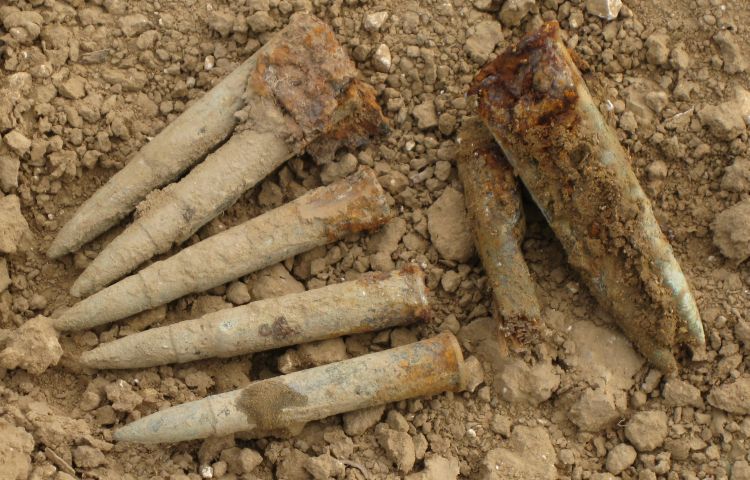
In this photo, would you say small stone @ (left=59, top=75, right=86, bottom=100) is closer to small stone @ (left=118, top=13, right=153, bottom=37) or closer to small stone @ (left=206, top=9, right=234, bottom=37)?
small stone @ (left=118, top=13, right=153, bottom=37)

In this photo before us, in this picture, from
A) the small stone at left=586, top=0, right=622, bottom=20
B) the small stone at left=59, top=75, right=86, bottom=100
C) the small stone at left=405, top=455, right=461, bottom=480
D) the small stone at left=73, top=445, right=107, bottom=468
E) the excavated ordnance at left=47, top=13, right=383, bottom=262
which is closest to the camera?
the small stone at left=73, top=445, right=107, bottom=468

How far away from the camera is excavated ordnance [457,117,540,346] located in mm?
4730

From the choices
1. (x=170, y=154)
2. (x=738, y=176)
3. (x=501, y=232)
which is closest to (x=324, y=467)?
(x=501, y=232)

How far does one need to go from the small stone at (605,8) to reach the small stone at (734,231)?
4.32 feet

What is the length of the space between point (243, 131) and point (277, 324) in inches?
43.1

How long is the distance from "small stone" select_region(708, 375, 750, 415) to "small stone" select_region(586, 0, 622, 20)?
86.3 inches

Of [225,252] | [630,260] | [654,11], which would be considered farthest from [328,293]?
[654,11]

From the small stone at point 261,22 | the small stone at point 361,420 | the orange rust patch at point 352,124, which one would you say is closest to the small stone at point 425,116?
the orange rust patch at point 352,124

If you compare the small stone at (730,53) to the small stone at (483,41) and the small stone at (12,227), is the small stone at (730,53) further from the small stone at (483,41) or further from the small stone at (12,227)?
the small stone at (12,227)

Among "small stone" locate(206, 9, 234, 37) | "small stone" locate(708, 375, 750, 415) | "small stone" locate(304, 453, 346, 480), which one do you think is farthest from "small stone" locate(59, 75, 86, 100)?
"small stone" locate(708, 375, 750, 415)

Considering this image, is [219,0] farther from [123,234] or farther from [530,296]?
[530,296]

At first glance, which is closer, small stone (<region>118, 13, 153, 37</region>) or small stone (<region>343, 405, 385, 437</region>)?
small stone (<region>343, 405, 385, 437</region>)

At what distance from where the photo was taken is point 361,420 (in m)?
4.73

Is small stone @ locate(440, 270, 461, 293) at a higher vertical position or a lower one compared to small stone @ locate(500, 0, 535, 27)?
lower
